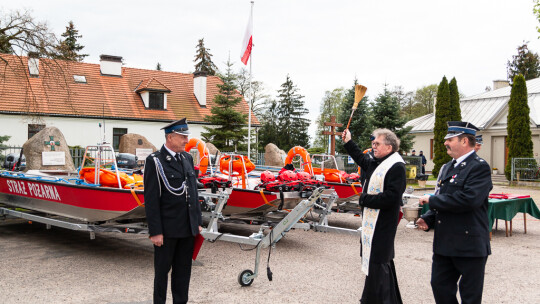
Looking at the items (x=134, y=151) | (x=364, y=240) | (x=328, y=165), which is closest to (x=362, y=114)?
(x=328, y=165)

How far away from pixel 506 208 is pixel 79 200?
25.6 ft

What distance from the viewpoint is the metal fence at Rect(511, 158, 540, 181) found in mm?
24609

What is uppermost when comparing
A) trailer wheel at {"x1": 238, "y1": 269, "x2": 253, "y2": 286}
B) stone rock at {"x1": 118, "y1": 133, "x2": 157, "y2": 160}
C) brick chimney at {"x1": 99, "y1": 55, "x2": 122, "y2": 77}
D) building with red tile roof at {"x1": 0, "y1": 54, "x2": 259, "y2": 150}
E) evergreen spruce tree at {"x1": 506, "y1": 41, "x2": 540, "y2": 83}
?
evergreen spruce tree at {"x1": 506, "y1": 41, "x2": 540, "y2": 83}

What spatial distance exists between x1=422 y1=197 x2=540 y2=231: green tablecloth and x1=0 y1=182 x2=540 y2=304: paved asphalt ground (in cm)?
47

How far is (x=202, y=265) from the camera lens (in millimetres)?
6961

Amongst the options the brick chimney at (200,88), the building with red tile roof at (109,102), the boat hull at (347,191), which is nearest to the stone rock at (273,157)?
the building with red tile roof at (109,102)

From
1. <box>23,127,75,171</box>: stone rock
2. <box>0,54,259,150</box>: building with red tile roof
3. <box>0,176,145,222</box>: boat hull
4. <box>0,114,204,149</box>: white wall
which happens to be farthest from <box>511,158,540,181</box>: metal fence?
<box>0,176,145,222</box>: boat hull

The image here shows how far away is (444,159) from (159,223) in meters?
27.2

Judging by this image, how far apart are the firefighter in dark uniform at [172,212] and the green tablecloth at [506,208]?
6304 mm

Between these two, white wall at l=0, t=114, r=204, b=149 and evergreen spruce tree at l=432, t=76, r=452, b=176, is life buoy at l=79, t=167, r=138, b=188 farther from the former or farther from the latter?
evergreen spruce tree at l=432, t=76, r=452, b=176

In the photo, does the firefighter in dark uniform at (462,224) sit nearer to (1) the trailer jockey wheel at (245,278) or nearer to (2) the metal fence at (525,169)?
(1) the trailer jockey wheel at (245,278)

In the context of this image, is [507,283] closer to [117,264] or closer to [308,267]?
[308,267]

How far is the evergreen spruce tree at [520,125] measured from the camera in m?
25.9

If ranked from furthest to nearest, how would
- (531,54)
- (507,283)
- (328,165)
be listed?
(531,54)
(328,165)
(507,283)
